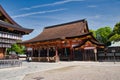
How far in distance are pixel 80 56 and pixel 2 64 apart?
15742mm

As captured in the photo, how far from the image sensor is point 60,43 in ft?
90.7

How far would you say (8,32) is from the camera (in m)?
15.5

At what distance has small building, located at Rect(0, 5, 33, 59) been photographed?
48.1 feet

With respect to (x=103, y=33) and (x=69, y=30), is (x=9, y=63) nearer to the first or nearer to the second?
(x=69, y=30)

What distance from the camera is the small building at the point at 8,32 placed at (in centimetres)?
1465

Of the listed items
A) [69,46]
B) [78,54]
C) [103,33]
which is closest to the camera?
[78,54]

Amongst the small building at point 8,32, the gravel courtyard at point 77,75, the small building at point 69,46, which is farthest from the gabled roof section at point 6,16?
the small building at point 69,46

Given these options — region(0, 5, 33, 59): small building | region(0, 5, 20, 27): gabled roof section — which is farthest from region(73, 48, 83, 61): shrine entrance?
region(0, 5, 20, 27): gabled roof section

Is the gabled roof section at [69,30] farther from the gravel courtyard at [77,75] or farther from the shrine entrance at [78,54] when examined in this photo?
the gravel courtyard at [77,75]

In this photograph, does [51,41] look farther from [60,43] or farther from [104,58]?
[104,58]

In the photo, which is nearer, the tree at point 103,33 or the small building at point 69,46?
the small building at point 69,46

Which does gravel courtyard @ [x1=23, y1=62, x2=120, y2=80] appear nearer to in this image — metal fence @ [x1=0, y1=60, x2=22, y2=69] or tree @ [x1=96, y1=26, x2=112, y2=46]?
metal fence @ [x1=0, y1=60, x2=22, y2=69]

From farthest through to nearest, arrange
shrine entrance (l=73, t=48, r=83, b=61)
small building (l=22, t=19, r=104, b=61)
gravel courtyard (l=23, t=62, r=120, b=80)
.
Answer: shrine entrance (l=73, t=48, r=83, b=61)
small building (l=22, t=19, r=104, b=61)
gravel courtyard (l=23, t=62, r=120, b=80)

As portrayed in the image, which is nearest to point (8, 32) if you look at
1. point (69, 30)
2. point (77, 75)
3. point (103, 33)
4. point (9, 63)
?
point (9, 63)
